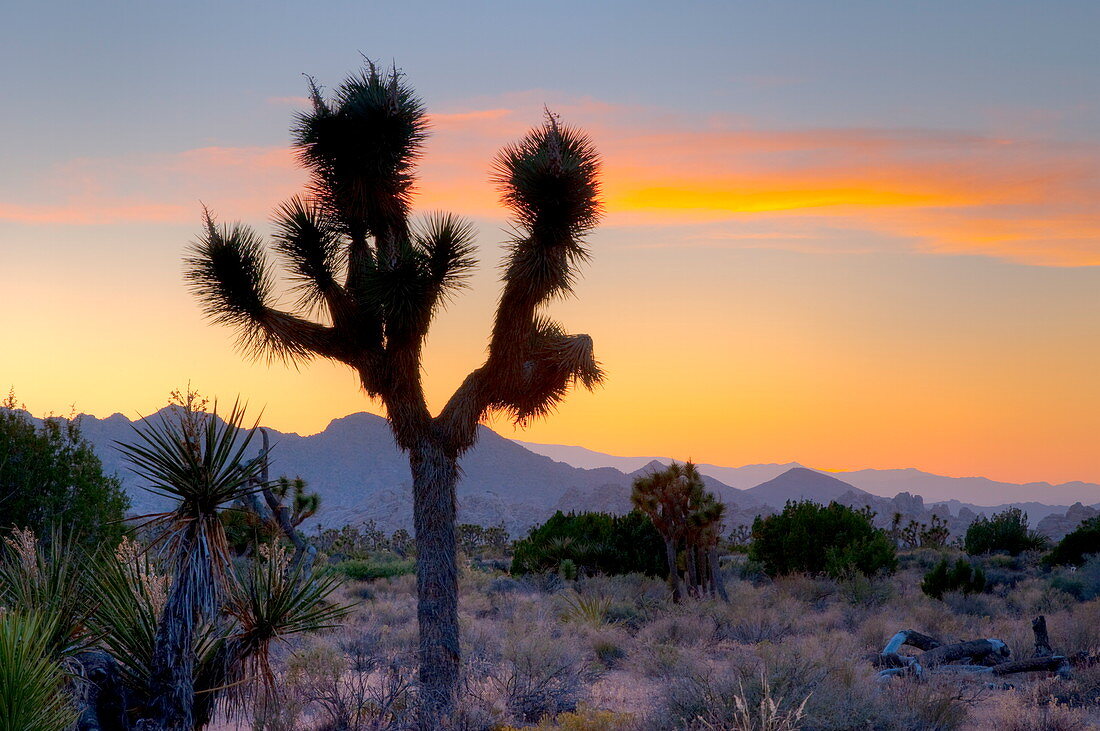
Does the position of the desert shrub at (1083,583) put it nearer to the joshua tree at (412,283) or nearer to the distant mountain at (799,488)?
the joshua tree at (412,283)

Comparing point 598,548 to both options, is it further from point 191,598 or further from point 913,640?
point 191,598

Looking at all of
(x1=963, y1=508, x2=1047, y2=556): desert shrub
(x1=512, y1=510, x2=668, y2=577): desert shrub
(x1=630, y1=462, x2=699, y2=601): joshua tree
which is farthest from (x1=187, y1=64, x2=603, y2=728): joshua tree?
(x1=963, y1=508, x2=1047, y2=556): desert shrub

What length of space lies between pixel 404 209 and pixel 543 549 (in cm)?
1499

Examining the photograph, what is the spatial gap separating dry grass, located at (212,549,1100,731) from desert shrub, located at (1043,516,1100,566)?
5.06 m

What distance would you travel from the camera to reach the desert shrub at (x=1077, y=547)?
2616cm

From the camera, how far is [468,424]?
11195 mm

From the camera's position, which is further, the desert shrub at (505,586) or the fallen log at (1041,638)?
the desert shrub at (505,586)

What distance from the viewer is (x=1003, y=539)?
33938 millimetres

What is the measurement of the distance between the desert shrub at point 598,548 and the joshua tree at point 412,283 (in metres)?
12.8

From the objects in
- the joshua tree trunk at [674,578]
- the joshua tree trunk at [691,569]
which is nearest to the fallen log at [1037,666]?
the joshua tree trunk at [674,578]

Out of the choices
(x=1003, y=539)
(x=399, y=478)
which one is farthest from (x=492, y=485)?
(x=1003, y=539)

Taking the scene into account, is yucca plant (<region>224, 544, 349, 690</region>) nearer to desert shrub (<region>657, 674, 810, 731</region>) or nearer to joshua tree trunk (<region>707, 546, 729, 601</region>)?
desert shrub (<region>657, 674, 810, 731</region>)

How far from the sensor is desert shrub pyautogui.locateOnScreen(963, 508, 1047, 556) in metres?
33.7

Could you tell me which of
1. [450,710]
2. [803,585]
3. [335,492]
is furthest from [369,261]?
[335,492]
